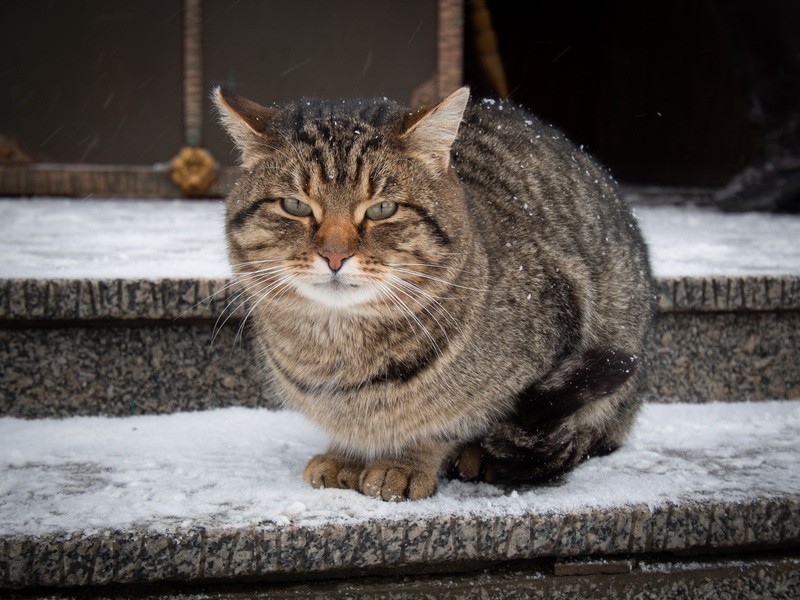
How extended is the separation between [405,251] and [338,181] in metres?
0.18

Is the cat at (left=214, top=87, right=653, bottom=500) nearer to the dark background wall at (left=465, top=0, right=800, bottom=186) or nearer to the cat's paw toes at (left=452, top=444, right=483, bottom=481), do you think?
the cat's paw toes at (left=452, top=444, right=483, bottom=481)

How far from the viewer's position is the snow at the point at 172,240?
91.5 inches

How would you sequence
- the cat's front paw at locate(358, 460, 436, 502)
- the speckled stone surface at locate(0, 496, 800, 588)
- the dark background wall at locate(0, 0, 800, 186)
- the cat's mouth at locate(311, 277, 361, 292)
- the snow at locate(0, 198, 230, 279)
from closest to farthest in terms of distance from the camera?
the speckled stone surface at locate(0, 496, 800, 588), the cat's mouth at locate(311, 277, 361, 292), the cat's front paw at locate(358, 460, 436, 502), the snow at locate(0, 198, 230, 279), the dark background wall at locate(0, 0, 800, 186)

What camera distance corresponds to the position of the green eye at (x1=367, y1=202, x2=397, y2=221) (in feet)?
5.43

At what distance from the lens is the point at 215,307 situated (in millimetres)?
2115

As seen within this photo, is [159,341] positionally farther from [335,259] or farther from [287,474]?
[335,259]

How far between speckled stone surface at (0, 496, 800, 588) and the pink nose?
17.9 inches

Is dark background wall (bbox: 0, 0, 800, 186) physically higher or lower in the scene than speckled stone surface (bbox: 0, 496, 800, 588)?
higher

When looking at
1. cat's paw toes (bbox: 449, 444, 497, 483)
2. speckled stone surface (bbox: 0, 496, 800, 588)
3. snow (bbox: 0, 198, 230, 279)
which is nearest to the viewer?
speckled stone surface (bbox: 0, 496, 800, 588)

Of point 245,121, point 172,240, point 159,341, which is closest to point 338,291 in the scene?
point 245,121

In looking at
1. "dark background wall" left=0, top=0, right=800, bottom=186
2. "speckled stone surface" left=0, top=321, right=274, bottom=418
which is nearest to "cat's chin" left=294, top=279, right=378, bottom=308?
"speckled stone surface" left=0, top=321, right=274, bottom=418

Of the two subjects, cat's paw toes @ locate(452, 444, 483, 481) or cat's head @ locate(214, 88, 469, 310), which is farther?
cat's paw toes @ locate(452, 444, 483, 481)

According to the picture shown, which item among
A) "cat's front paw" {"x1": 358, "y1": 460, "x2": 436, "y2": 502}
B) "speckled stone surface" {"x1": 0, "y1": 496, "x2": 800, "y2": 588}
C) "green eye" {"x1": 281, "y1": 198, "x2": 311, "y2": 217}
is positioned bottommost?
"speckled stone surface" {"x1": 0, "y1": 496, "x2": 800, "y2": 588}

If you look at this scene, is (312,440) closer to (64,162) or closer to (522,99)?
(64,162)
